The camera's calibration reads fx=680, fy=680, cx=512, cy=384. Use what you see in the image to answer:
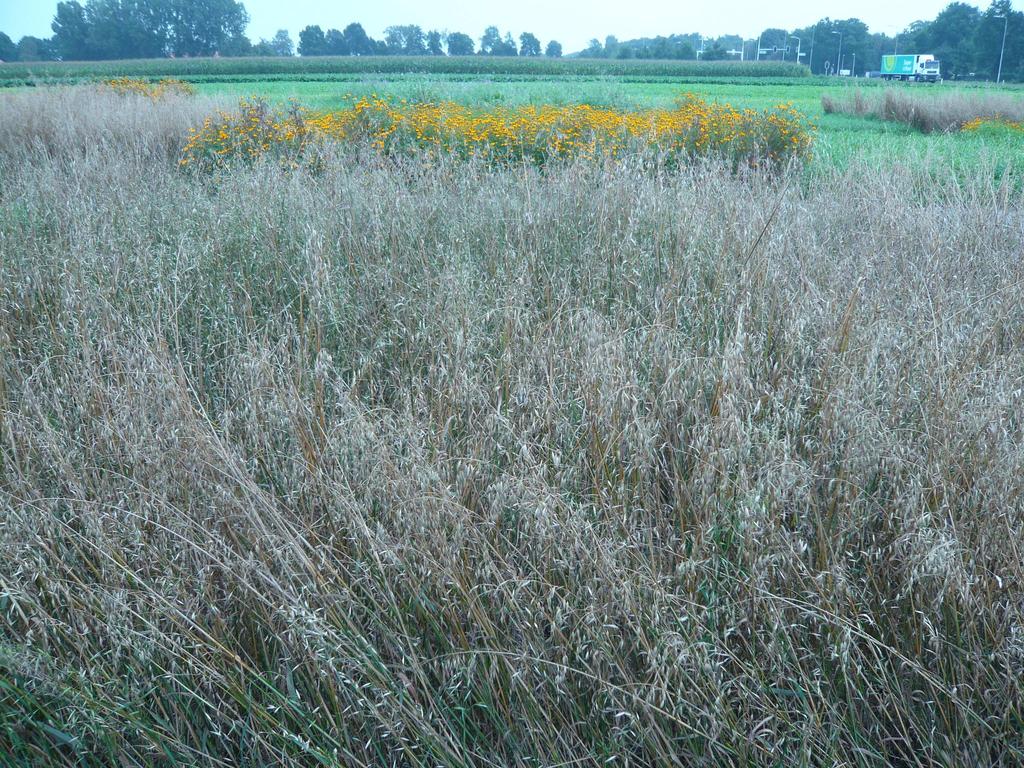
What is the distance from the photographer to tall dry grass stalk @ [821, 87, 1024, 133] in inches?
615

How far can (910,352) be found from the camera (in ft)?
8.80

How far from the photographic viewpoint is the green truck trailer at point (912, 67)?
43719mm

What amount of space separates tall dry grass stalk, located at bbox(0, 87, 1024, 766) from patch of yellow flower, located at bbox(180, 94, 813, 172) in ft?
16.7

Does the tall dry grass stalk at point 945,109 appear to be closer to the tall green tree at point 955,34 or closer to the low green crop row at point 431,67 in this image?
the tall green tree at point 955,34

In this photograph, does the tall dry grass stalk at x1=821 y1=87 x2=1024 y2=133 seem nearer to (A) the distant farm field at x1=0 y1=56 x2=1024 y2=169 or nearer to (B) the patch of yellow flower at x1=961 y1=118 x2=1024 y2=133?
(B) the patch of yellow flower at x1=961 y1=118 x2=1024 y2=133

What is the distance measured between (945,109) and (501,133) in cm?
1336

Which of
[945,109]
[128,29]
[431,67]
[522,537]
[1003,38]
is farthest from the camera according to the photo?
[431,67]

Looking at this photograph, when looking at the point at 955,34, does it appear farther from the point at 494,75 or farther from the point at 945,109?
the point at 494,75

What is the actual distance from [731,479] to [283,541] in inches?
52.1

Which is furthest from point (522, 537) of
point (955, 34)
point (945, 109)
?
point (955, 34)

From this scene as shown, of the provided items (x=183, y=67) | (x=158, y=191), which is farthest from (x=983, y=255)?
(x=183, y=67)

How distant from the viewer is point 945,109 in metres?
16.1

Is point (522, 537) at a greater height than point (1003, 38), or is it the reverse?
point (1003, 38)

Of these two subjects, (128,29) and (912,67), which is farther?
(912,67)
